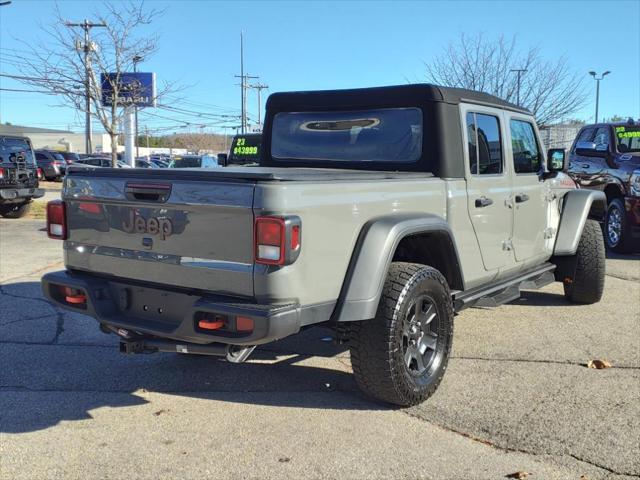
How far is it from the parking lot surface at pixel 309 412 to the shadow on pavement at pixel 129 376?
15 millimetres

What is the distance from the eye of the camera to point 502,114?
517cm

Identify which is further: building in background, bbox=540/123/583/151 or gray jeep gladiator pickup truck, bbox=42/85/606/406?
building in background, bbox=540/123/583/151

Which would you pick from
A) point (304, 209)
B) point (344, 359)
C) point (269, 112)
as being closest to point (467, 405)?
point (344, 359)

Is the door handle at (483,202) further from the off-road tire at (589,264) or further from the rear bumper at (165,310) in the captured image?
the off-road tire at (589,264)

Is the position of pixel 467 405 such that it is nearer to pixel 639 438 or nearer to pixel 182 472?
pixel 639 438

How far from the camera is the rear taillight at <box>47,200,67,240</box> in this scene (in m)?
4.06

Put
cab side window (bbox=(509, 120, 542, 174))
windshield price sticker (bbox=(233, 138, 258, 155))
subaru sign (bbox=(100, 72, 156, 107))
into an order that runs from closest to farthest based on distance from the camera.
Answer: cab side window (bbox=(509, 120, 542, 174)) < subaru sign (bbox=(100, 72, 156, 107)) < windshield price sticker (bbox=(233, 138, 258, 155))

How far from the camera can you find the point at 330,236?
3.32 m

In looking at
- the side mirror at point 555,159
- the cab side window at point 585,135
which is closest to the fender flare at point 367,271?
the side mirror at point 555,159

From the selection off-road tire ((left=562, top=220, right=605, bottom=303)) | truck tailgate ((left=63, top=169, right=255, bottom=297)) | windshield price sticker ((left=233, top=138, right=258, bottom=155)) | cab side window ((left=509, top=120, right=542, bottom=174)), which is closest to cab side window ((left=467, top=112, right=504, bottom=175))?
cab side window ((left=509, top=120, right=542, bottom=174))

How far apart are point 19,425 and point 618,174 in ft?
30.7

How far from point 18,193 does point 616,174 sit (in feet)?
40.4

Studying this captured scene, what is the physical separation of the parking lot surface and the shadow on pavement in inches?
0.6

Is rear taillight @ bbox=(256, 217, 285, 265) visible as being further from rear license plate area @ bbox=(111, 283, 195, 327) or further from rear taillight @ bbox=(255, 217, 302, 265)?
rear license plate area @ bbox=(111, 283, 195, 327)
